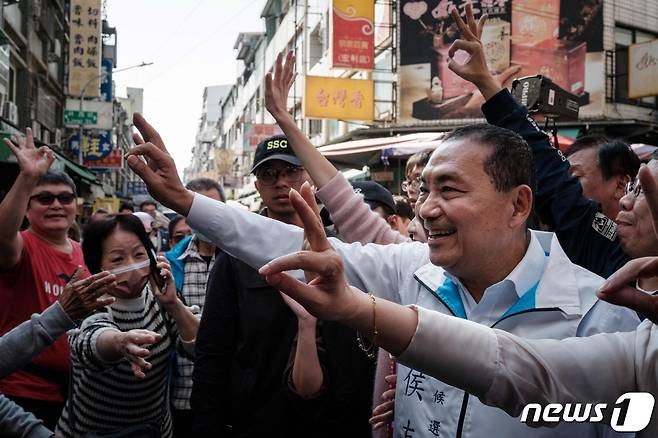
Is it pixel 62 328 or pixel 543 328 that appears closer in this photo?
pixel 543 328

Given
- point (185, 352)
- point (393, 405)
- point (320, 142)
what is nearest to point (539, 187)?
point (393, 405)

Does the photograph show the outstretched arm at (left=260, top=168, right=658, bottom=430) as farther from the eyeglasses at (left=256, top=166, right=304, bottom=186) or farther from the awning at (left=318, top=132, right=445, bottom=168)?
the awning at (left=318, top=132, right=445, bottom=168)

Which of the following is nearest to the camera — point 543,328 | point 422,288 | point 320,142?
point 543,328

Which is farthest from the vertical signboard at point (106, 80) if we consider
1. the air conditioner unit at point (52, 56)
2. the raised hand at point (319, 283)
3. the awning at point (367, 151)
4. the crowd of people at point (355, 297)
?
the raised hand at point (319, 283)

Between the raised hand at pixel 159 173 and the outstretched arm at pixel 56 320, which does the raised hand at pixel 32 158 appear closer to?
the outstretched arm at pixel 56 320

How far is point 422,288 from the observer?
215 cm

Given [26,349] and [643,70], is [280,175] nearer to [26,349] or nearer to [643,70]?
[26,349]

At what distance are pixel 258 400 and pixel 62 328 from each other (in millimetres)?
906

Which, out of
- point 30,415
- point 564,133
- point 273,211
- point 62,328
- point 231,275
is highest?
point 564,133

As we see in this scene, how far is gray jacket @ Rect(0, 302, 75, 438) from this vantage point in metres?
2.71

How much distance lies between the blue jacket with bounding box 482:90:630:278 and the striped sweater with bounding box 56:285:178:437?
1.93m

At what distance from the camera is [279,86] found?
2.85 meters

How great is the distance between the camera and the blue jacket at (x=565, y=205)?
250 centimetres

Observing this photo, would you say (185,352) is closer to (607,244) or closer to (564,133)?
(607,244)
